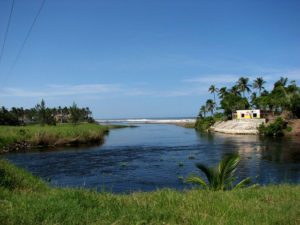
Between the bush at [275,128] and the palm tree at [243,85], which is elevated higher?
the palm tree at [243,85]

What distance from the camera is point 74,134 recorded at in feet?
132

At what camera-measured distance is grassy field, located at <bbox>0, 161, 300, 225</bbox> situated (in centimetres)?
518

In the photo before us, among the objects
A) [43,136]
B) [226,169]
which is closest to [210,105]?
[43,136]

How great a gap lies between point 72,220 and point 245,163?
21019 millimetres

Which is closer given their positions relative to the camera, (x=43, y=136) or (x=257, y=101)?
(x=43, y=136)

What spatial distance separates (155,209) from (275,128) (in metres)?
52.0

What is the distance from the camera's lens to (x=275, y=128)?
51719 millimetres

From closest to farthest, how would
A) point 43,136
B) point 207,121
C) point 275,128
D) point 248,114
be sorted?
point 43,136
point 275,128
point 248,114
point 207,121

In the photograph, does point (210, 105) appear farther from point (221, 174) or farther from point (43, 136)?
point (221, 174)

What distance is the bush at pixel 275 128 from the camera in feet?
170

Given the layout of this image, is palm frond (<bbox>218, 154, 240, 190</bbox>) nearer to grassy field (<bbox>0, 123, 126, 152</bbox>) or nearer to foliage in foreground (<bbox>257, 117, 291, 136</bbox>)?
grassy field (<bbox>0, 123, 126, 152</bbox>)

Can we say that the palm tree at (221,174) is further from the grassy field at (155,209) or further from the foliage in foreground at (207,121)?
the foliage in foreground at (207,121)

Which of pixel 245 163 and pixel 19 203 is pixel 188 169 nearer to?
pixel 245 163

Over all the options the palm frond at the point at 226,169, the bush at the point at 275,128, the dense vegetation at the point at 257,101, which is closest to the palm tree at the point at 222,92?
the dense vegetation at the point at 257,101
